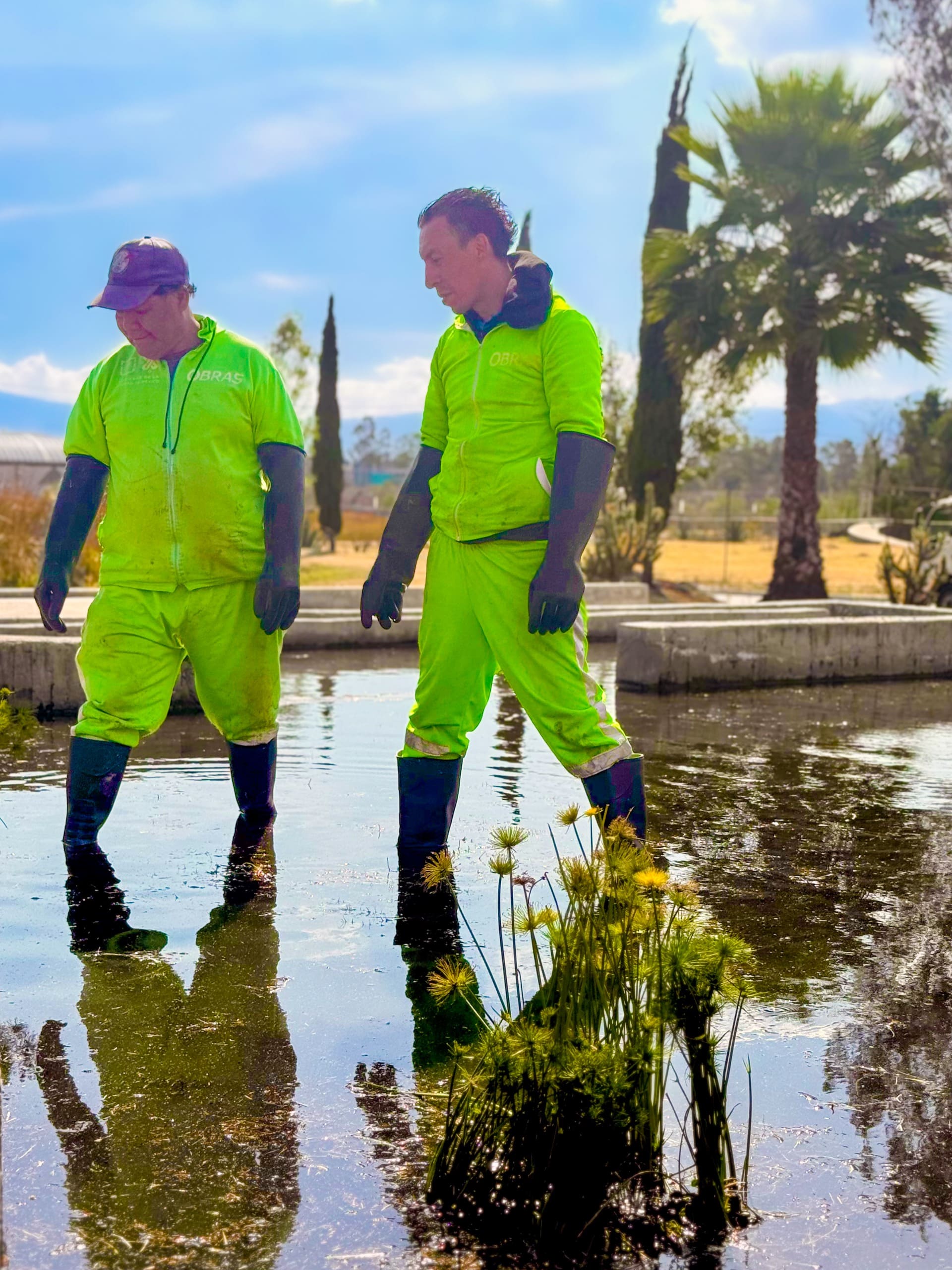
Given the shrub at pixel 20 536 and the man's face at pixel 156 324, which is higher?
the man's face at pixel 156 324

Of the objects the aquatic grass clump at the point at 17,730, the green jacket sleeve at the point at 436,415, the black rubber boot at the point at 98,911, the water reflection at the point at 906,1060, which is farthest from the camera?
the green jacket sleeve at the point at 436,415

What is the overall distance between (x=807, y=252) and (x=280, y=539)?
1903cm

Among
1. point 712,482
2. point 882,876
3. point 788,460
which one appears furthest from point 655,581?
point 712,482

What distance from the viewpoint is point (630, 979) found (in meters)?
2.58

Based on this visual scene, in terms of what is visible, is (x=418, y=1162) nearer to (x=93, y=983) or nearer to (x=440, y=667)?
(x=93, y=983)

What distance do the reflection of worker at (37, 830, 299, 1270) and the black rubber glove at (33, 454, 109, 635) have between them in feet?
4.10

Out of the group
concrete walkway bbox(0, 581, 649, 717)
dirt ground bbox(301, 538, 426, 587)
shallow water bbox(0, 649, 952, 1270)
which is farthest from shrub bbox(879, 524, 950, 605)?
shallow water bbox(0, 649, 952, 1270)

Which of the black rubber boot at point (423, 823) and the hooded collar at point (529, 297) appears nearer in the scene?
the hooded collar at point (529, 297)

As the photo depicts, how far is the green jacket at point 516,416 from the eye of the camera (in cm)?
428

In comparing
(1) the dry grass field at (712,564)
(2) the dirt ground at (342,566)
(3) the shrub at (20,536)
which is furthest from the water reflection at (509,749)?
(1) the dry grass field at (712,564)

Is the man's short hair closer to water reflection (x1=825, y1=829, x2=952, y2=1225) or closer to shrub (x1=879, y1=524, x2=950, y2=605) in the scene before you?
water reflection (x1=825, y1=829, x2=952, y2=1225)

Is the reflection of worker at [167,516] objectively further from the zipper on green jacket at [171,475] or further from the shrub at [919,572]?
the shrub at [919,572]

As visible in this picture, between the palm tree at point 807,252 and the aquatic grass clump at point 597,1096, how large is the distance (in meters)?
20.5

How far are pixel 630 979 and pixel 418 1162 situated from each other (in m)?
0.46
